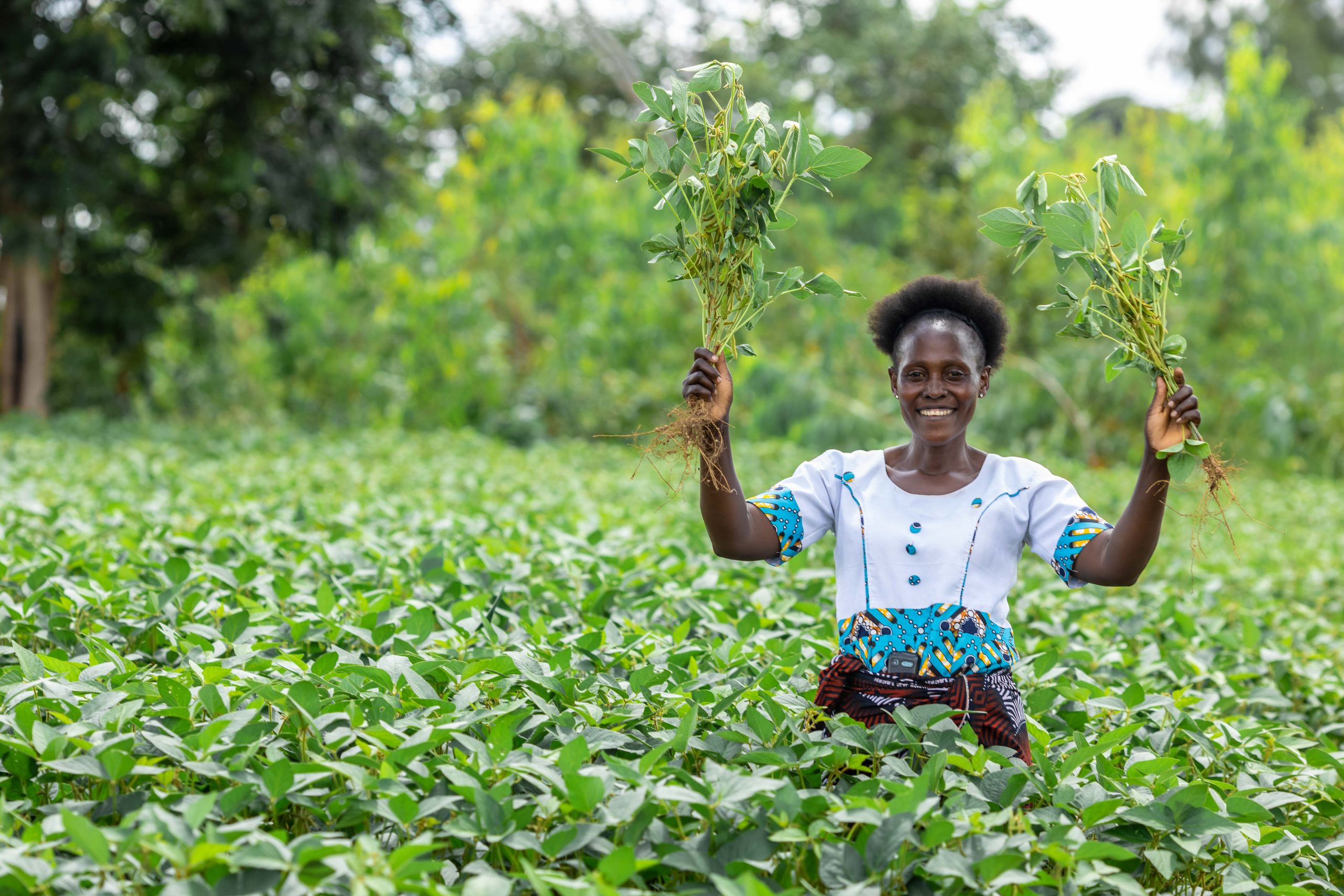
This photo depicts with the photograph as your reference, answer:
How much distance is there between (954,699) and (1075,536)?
1.14 feet

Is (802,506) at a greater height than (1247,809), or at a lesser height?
greater

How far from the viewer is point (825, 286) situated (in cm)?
214

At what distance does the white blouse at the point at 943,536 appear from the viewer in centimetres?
214

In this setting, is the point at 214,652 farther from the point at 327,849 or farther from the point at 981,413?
the point at 981,413

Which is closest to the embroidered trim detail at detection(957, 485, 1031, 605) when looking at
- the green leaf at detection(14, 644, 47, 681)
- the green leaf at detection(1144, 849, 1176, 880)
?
the green leaf at detection(1144, 849, 1176, 880)

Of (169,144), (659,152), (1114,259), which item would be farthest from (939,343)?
(169,144)

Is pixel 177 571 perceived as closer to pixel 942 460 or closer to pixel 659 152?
pixel 659 152

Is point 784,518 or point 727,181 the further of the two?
point 784,518

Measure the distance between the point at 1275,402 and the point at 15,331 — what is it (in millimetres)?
10196

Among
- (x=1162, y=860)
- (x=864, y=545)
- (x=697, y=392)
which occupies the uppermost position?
(x=697, y=392)

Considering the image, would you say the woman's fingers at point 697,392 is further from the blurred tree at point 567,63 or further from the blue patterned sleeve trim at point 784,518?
the blurred tree at point 567,63

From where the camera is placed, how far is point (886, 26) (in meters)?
18.2

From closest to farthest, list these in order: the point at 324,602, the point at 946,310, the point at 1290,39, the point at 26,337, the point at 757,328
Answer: the point at 946,310, the point at 324,602, the point at 26,337, the point at 757,328, the point at 1290,39

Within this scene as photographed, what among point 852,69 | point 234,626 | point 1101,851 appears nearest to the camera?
point 1101,851
